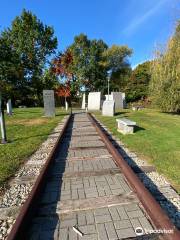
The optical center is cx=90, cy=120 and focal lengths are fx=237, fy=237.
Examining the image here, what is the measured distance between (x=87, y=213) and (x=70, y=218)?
23cm

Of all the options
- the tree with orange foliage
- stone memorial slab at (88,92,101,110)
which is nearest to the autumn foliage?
the tree with orange foliage

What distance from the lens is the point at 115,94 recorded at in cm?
2492

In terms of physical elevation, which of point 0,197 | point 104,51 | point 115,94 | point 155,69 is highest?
point 104,51

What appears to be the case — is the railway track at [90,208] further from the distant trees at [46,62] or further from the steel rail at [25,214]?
the distant trees at [46,62]

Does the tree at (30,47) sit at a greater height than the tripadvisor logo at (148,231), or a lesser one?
greater

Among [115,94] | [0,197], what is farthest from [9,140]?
[115,94]

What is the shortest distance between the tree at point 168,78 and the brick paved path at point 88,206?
664 inches

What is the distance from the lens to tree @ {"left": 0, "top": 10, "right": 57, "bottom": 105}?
1618 inches

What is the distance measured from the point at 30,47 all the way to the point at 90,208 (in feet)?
139

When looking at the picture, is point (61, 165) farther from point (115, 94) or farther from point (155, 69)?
point (115, 94)

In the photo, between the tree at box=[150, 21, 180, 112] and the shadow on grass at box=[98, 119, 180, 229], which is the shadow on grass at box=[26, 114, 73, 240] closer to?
the shadow on grass at box=[98, 119, 180, 229]

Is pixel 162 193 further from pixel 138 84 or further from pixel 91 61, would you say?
pixel 138 84

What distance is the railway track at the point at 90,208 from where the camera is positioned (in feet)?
8.50

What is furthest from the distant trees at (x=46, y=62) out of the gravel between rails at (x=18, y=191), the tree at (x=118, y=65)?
the gravel between rails at (x=18, y=191)
